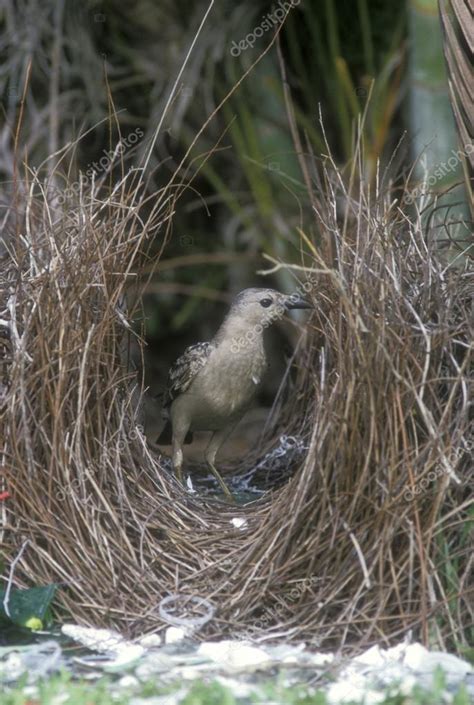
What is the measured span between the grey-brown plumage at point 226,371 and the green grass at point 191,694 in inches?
89.1

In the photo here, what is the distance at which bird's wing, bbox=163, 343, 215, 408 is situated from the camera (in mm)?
5465

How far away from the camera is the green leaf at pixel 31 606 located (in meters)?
3.64

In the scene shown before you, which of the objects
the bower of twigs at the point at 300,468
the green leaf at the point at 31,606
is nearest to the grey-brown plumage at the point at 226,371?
the bower of twigs at the point at 300,468

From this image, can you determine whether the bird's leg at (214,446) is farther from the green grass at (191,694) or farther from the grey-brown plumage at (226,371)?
the green grass at (191,694)

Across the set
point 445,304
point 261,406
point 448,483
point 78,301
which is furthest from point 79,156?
point 448,483

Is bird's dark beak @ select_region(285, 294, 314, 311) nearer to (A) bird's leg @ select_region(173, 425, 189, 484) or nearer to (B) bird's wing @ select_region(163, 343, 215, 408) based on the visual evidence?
(B) bird's wing @ select_region(163, 343, 215, 408)

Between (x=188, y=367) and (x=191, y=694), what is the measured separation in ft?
8.40

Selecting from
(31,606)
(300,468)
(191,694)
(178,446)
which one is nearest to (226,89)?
(178,446)

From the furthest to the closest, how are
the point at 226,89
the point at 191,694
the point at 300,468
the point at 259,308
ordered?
1. the point at 226,89
2. the point at 259,308
3. the point at 300,468
4. the point at 191,694

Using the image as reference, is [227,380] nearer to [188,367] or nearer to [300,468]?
[188,367]

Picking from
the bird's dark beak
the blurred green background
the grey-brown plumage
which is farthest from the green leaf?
the blurred green background

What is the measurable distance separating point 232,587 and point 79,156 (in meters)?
4.96

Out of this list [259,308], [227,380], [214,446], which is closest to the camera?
[227,380]

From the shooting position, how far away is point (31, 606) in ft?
12.0
